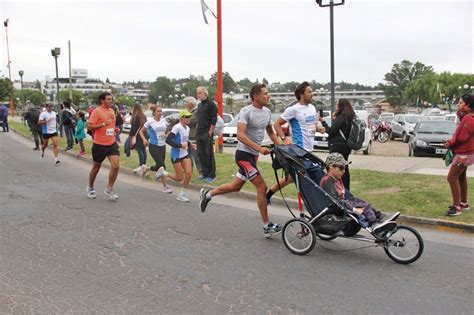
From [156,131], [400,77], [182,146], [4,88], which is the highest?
[400,77]

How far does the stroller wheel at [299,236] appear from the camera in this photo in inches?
199

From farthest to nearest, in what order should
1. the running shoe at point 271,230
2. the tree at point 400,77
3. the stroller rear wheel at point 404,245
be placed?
the tree at point 400,77, the running shoe at point 271,230, the stroller rear wheel at point 404,245

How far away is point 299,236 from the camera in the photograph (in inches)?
205

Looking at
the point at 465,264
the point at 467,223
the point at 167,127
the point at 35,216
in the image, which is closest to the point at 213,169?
the point at 167,127

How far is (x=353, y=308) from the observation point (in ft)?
12.4

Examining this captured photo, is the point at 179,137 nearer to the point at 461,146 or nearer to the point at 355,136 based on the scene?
the point at 355,136

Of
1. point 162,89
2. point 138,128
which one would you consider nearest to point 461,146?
point 138,128

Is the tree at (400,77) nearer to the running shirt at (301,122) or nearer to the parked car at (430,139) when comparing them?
the parked car at (430,139)

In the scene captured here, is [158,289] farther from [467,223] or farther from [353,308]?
[467,223]

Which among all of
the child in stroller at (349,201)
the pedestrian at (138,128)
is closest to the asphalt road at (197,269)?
the child in stroller at (349,201)

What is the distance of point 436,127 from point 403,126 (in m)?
9.47

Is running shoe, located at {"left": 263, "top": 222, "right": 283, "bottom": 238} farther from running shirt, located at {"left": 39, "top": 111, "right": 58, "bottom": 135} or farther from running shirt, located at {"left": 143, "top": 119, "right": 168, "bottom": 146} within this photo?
running shirt, located at {"left": 39, "top": 111, "right": 58, "bottom": 135}

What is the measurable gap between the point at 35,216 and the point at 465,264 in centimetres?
586

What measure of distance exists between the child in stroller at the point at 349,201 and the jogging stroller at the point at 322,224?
0.05 feet
